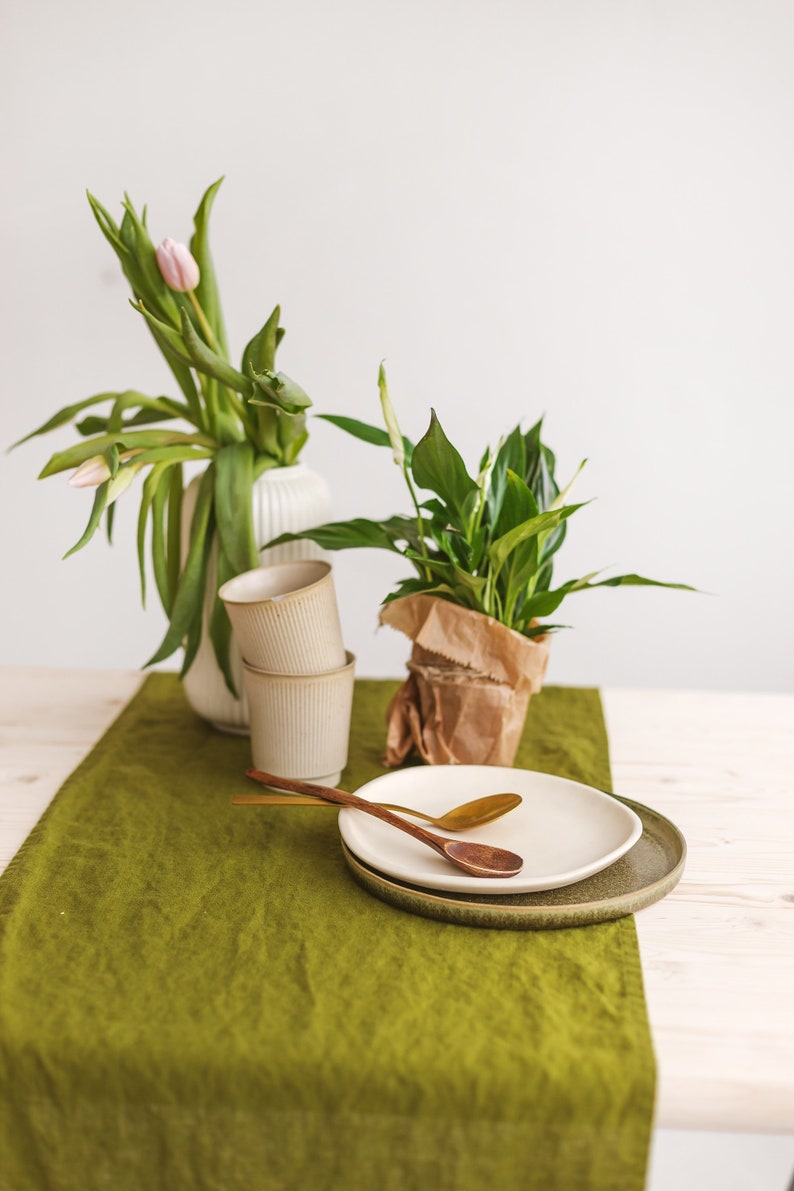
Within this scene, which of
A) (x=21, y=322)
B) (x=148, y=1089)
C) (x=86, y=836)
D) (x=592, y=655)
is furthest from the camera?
(x=592, y=655)

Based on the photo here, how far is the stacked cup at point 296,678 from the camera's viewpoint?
3.20 feet

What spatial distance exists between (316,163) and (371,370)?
1.25ft

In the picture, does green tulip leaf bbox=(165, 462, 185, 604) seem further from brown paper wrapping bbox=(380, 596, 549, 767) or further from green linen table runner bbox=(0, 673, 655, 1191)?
green linen table runner bbox=(0, 673, 655, 1191)

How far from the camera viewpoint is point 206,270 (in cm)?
111

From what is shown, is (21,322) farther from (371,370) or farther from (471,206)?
(471,206)

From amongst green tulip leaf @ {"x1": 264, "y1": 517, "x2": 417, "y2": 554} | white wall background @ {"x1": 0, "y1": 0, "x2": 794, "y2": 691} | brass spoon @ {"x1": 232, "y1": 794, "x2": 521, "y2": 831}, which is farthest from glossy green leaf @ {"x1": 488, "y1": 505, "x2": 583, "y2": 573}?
white wall background @ {"x1": 0, "y1": 0, "x2": 794, "y2": 691}

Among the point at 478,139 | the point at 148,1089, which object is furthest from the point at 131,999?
the point at 478,139

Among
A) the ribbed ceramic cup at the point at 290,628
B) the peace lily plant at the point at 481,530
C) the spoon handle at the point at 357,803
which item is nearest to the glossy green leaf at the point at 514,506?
the peace lily plant at the point at 481,530

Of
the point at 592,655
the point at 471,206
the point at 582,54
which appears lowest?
the point at 592,655

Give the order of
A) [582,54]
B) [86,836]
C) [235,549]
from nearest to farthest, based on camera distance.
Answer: [86,836], [235,549], [582,54]

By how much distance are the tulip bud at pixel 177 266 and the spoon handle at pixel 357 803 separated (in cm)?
A: 46

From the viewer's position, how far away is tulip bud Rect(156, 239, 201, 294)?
104cm

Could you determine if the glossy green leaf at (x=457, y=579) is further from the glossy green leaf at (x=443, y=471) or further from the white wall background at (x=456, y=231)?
the white wall background at (x=456, y=231)

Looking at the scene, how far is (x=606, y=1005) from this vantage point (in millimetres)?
687
